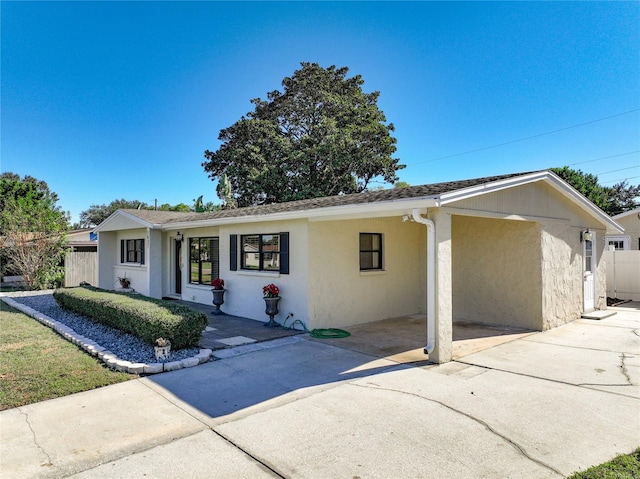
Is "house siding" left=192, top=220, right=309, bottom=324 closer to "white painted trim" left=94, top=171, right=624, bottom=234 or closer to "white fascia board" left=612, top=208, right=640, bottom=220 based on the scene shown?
"white painted trim" left=94, top=171, right=624, bottom=234

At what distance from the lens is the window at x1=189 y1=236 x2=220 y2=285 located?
492 inches

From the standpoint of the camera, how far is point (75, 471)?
3.26m

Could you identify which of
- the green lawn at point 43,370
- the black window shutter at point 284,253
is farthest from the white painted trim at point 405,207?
the green lawn at point 43,370

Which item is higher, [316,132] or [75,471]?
[316,132]

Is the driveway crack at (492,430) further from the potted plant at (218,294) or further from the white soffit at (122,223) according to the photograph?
the white soffit at (122,223)

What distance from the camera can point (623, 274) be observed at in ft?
46.5

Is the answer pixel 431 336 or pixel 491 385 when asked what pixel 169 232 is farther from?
pixel 491 385

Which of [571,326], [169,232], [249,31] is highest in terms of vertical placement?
[249,31]

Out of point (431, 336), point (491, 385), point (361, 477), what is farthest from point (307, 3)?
point (361, 477)

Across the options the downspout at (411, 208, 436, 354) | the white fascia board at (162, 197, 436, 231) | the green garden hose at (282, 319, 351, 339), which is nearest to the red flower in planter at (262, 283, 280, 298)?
the green garden hose at (282, 319, 351, 339)

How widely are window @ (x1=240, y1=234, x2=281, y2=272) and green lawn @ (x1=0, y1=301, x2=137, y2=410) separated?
4.55m

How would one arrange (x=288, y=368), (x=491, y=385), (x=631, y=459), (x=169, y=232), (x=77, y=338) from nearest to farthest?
1. (x=631, y=459)
2. (x=491, y=385)
3. (x=288, y=368)
4. (x=77, y=338)
5. (x=169, y=232)

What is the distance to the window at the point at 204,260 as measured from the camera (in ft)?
41.0

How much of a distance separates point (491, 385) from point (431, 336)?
128 cm
